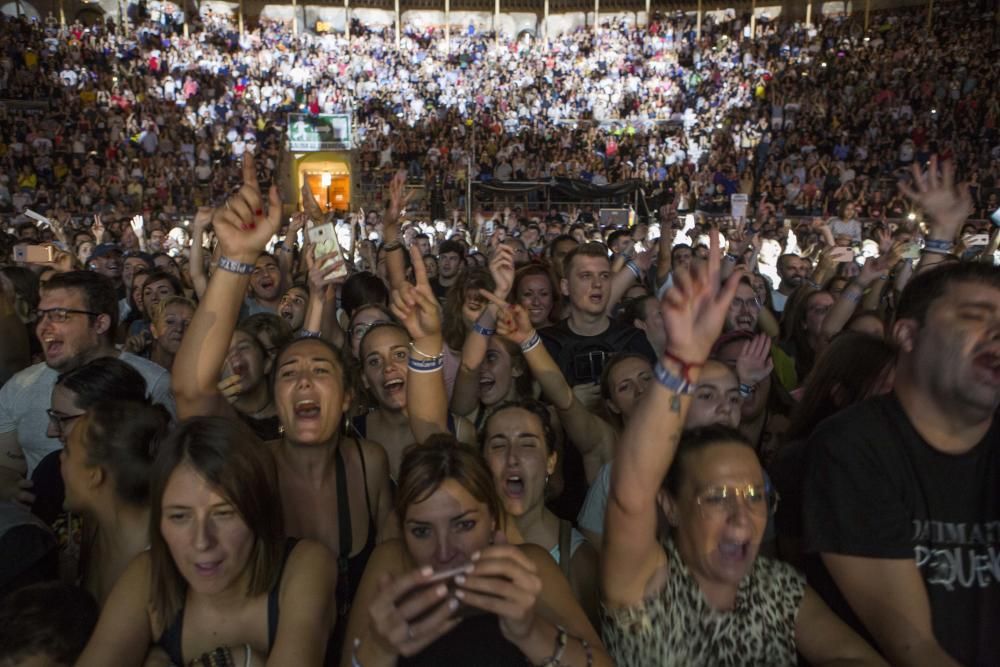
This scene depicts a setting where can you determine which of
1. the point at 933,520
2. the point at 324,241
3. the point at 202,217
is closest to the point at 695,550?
the point at 933,520

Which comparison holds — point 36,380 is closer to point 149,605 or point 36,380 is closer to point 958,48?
point 149,605

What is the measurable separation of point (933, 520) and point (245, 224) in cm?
226

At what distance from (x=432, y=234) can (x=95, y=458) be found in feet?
34.7

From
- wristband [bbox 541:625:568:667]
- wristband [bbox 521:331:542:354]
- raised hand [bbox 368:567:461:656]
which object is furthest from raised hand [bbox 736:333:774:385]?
raised hand [bbox 368:567:461:656]

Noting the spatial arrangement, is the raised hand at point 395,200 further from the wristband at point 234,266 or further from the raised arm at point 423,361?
the wristband at point 234,266

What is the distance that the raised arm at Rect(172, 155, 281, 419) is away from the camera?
2758mm

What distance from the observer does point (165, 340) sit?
4531 mm

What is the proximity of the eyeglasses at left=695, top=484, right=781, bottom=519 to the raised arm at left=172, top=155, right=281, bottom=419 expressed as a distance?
1628 mm

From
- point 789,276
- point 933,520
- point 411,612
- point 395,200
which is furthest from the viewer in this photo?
point 789,276

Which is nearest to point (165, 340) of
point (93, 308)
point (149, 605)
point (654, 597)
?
point (93, 308)

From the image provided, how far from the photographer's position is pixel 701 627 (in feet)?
6.71

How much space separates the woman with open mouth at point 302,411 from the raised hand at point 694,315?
124cm

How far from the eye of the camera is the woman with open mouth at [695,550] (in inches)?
75.1

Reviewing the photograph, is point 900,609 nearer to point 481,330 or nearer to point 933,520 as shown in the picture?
point 933,520
